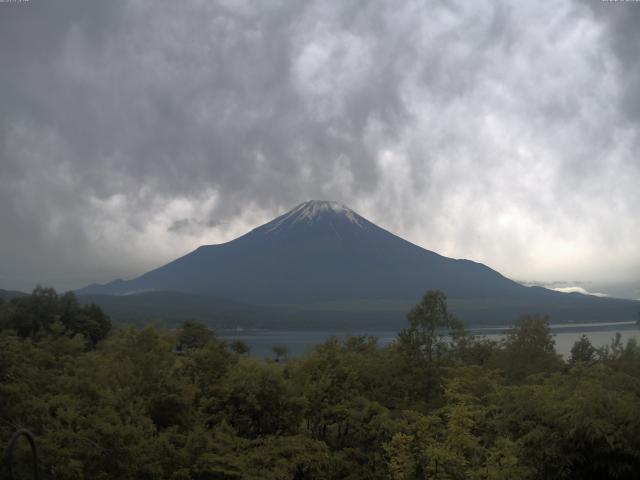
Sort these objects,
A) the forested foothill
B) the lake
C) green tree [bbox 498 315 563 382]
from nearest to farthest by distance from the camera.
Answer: the forested foothill → green tree [bbox 498 315 563 382] → the lake

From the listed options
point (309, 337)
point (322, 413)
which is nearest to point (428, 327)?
point (322, 413)

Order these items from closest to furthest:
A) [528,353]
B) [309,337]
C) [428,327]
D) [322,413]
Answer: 1. [322,413]
2. [428,327]
3. [528,353]
4. [309,337]

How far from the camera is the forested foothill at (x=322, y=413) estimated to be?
1376cm

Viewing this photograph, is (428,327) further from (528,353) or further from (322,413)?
(528,353)

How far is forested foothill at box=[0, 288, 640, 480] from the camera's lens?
13758 millimetres

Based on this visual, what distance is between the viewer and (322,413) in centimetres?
2089

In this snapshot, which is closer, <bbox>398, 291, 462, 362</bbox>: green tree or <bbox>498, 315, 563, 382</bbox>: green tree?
<bbox>398, 291, 462, 362</bbox>: green tree

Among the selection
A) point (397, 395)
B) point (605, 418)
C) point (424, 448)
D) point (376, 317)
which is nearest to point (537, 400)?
point (605, 418)

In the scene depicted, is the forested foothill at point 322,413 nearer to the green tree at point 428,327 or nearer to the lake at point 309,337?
the green tree at point 428,327

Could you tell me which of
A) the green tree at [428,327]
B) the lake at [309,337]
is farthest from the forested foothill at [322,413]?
the lake at [309,337]

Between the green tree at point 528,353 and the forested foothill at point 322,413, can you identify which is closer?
the forested foothill at point 322,413

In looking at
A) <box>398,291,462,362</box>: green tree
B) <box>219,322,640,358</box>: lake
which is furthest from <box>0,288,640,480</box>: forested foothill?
<box>219,322,640,358</box>: lake

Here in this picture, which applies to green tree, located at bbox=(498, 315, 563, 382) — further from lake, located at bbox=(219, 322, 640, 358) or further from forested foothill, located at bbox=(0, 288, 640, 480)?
lake, located at bbox=(219, 322, 640, 358)

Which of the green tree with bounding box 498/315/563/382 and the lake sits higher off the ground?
the green tree with bounding box 498/315/563/382
